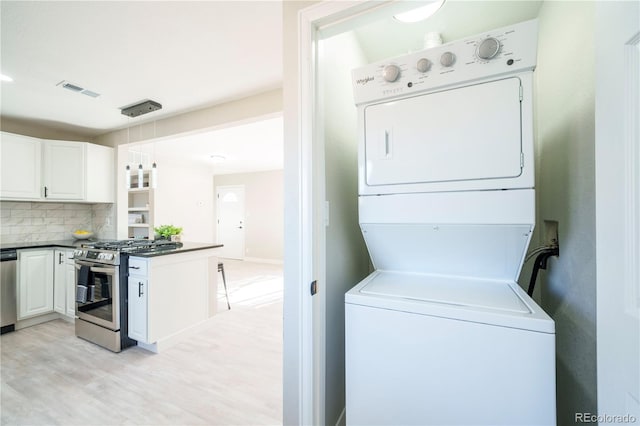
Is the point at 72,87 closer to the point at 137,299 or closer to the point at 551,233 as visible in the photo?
the point at 137,299

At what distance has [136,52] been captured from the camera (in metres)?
1.77

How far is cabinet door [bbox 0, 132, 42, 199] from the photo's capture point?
8.90ft

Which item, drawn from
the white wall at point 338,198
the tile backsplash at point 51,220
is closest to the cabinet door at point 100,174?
the tile backsplash at point 51,220

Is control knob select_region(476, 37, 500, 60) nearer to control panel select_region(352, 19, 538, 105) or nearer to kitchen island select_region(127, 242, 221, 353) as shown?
control panel select_region(352, 19, 538, 105)

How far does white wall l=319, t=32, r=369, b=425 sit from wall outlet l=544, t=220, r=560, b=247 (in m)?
1.01

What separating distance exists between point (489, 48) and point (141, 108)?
315 centimetres

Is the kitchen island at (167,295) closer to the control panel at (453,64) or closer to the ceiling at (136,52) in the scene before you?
the ceiling at (136,52)

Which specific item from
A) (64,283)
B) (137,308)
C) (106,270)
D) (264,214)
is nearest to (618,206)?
(137,308)

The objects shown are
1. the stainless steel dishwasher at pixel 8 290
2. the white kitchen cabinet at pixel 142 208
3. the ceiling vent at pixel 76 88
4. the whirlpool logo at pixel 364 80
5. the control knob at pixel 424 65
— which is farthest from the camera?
the white kitchen cabinet at pixel 142 208

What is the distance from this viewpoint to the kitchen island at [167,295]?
2221 millimetres

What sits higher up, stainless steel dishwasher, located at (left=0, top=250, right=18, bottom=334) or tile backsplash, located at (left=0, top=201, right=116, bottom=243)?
tile backsplash, located at (left=0, top=201, right=116, bottom=243)

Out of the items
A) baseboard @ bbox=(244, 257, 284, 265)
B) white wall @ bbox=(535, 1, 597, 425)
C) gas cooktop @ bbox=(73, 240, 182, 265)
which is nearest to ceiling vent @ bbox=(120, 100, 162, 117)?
gas cooktop @ bbox=(73, 240, 182, 265)

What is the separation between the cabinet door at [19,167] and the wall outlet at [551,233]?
190 inches

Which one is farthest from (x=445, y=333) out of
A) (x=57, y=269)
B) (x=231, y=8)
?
(x=57, y=269)
